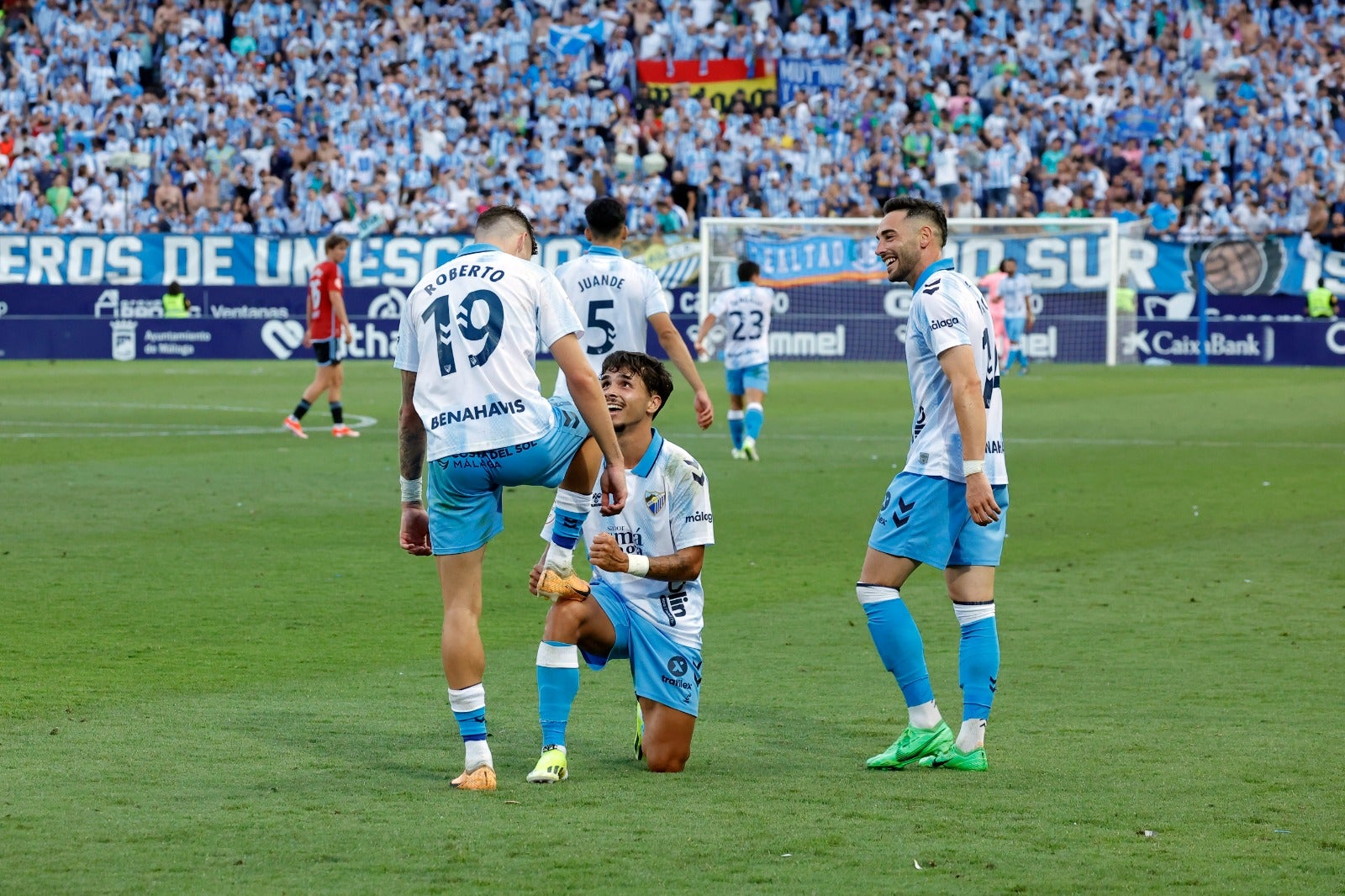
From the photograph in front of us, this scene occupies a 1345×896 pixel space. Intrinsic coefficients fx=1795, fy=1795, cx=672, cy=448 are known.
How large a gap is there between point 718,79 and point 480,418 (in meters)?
36.3

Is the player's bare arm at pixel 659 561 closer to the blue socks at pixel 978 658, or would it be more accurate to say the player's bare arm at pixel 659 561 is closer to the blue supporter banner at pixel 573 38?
the blue socks at pixel 978 658

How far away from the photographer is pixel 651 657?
6.37 metres

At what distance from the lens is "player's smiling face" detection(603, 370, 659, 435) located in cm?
641

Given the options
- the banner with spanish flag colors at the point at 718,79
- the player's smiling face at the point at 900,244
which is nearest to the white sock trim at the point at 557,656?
the player's smiling face at the point at 900,244

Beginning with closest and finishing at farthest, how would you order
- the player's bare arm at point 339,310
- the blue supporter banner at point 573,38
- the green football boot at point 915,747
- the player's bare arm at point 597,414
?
the player's bare arm at point 597,414, the green football boot at point 915,747, the player's bare arm at point 339,310, the blue supporter banner at point 573,38

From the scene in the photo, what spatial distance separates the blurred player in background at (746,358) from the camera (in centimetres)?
1842

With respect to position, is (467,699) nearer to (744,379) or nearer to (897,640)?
(897,640)

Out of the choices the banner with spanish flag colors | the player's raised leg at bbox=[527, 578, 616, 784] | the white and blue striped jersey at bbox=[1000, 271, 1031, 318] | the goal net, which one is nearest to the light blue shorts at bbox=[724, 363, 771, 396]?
the player's raised leg at bbox=[527, 578, 616, 784]

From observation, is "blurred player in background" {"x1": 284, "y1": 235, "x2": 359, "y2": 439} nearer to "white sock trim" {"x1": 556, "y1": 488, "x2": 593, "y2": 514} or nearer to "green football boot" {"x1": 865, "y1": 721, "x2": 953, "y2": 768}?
"white sock trim" {"x1": 556, "y1": 488, "x2": 593, "y2": 514}

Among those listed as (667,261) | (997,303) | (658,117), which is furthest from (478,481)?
(658,117)

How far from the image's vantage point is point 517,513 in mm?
14039

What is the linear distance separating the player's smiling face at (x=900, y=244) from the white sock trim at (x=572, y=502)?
4.52 feet

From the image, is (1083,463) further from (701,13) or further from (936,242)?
(701,13)

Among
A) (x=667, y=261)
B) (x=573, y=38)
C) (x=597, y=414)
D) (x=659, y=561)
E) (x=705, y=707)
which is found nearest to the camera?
(x=597, y=414)
